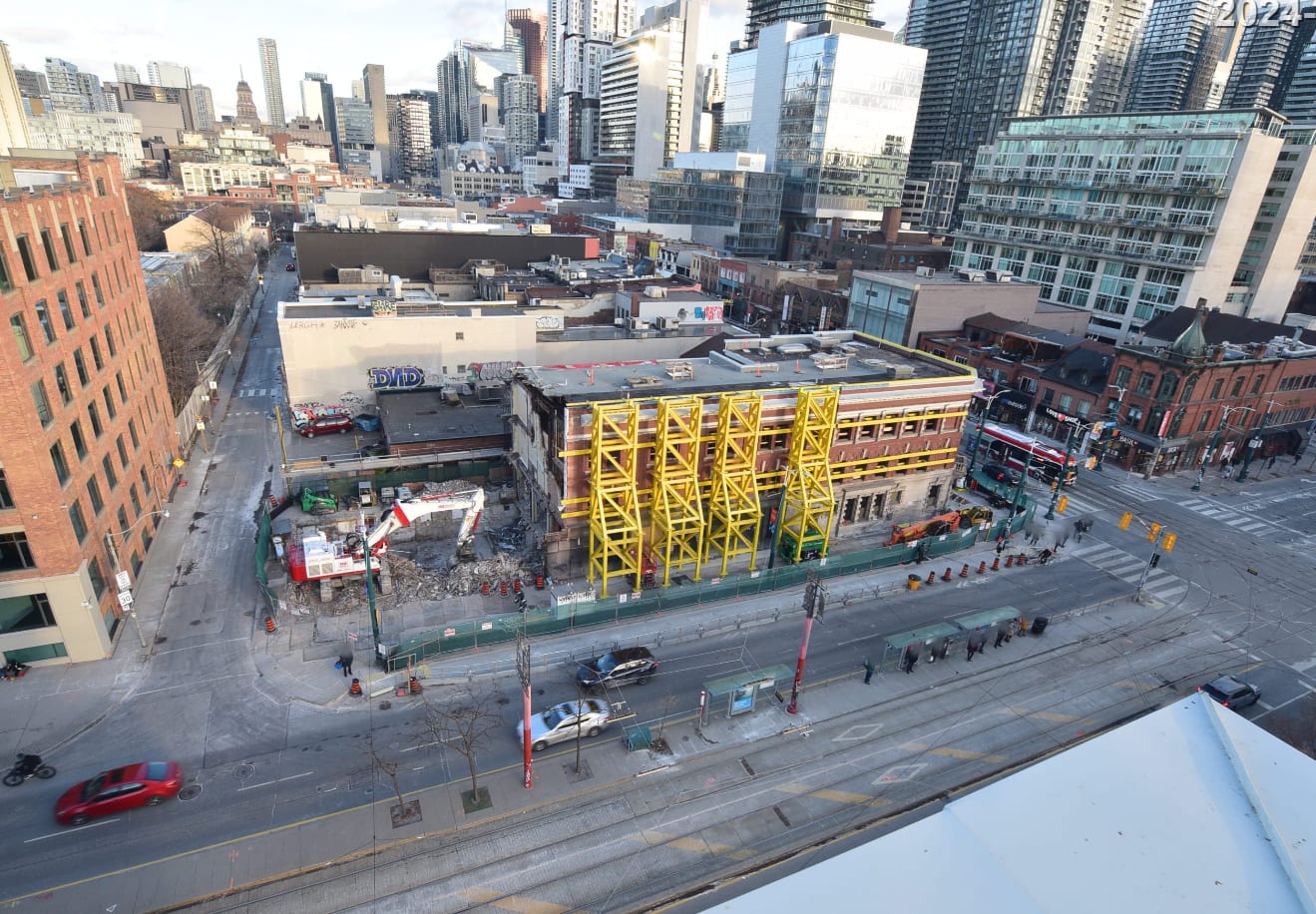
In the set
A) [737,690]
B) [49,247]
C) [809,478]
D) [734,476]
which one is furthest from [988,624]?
[49,247]

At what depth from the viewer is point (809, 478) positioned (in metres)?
40.3

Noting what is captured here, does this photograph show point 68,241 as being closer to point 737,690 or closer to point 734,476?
point 734,476

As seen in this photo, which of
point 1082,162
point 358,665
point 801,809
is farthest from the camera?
point 1082,162

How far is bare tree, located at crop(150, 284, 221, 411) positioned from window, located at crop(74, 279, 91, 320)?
21201 mm

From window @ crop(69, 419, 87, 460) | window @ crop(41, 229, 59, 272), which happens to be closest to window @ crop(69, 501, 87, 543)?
window @ crop(69, 419, 87, 460)

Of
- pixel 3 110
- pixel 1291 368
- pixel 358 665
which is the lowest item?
pixel 358 665

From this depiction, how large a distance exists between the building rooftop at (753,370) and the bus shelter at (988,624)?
15760 millimetres

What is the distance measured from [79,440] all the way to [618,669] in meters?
27.7

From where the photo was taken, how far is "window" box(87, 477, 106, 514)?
105ft

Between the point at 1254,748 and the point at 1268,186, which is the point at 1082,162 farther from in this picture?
the point at 1254,748

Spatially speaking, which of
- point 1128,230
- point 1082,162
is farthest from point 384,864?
point 1082,162

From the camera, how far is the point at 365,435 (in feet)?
182

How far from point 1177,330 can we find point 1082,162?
34719mm

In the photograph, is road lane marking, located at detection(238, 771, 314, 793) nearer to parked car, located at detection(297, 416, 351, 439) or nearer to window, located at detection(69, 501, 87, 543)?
window, located at detection(69, 501, 87, 543)
